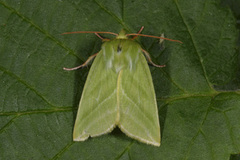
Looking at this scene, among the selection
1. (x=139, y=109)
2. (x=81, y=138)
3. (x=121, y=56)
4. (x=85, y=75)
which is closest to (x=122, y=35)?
(x=121, y=56)

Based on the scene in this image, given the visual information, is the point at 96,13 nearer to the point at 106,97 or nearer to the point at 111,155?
the point at 106,97

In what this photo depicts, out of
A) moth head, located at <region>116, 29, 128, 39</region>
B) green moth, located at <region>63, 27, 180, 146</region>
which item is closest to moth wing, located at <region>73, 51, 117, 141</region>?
green moth, located at <region>63, 27, 180, 146</region>

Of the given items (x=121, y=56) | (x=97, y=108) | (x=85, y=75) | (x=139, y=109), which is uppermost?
(x=121, y=56)

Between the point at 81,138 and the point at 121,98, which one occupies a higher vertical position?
the point at 121,98

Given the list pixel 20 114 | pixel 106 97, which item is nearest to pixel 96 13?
pixel 106 97

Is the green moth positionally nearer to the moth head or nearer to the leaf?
the moth head

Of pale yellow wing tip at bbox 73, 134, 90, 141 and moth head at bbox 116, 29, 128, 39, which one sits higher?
moth head at bbox 116, 29, 128, 39

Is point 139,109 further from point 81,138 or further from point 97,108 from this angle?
point 81,138
